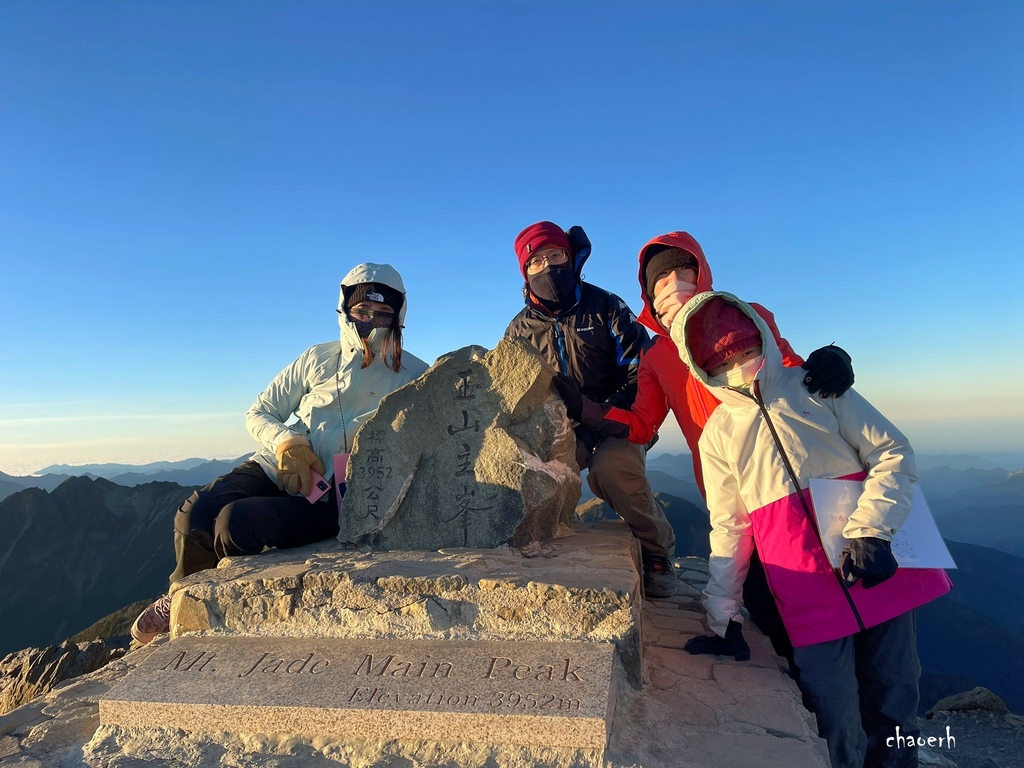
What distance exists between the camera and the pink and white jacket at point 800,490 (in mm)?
2502

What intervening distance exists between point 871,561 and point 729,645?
3.19 feet

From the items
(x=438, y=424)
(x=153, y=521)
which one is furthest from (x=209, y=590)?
(x=153, y=521)

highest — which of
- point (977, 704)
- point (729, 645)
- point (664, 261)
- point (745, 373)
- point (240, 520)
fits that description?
point (664, 261)

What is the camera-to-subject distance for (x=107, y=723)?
8.32 ft

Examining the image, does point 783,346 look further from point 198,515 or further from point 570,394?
point 198,515

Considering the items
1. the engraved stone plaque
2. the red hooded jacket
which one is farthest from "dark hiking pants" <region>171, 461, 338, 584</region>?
the red hooded jacket

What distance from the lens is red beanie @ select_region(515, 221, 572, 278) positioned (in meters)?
3.96

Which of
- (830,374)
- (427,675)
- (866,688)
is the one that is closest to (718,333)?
(830,374)

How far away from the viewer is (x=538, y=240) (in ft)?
13.0

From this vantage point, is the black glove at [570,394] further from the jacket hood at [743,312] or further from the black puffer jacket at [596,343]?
the jacket hood at [743,312]

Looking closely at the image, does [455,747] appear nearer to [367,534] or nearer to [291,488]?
[367,534]

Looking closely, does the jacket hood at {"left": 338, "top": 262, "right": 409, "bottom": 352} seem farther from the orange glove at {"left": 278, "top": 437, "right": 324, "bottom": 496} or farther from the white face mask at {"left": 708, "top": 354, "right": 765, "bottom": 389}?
the white face mask at {"left": 708, "top": 354, "right": 765, "bottom": 389}

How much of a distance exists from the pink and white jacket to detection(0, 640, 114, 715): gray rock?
19.3 ft

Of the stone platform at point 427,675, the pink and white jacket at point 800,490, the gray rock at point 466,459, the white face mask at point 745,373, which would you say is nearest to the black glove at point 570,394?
the gray rock at point 466,459
